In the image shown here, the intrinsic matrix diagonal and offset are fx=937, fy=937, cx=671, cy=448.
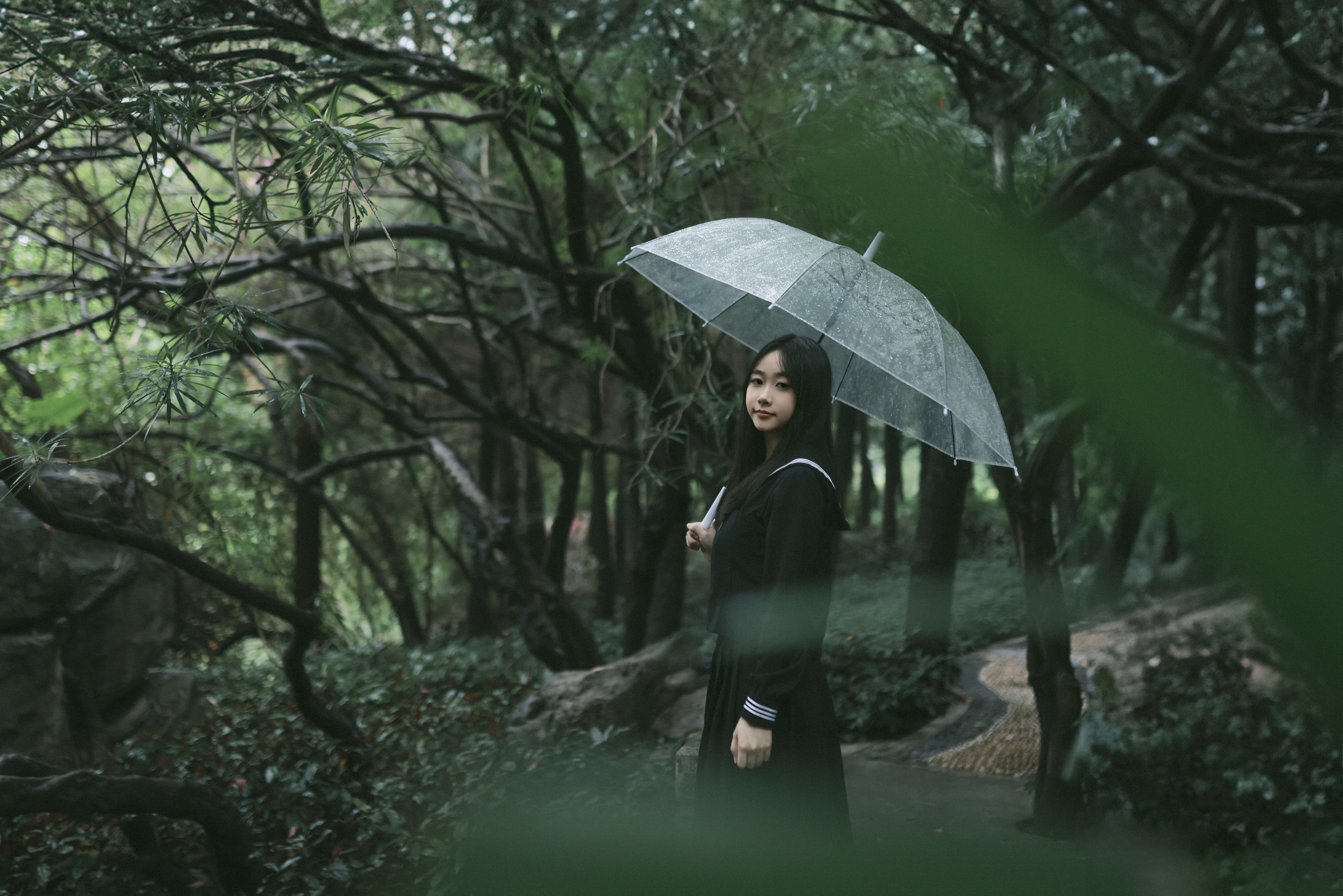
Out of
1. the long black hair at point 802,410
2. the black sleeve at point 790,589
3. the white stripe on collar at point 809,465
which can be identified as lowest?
the black sleeve at point 790,589

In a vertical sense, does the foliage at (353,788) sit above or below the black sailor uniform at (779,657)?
below

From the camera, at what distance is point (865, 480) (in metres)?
17.4

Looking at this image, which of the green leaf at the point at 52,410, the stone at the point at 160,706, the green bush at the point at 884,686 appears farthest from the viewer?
the green bush at the point at 884,686

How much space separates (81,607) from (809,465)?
Result: 5.33 m

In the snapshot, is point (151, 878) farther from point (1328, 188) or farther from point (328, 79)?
point (1328, 188)

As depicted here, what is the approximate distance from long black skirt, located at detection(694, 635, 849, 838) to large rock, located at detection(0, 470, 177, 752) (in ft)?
11.2

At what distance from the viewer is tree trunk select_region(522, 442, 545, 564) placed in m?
9.12

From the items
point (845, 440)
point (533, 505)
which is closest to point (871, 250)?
point (533, 505)

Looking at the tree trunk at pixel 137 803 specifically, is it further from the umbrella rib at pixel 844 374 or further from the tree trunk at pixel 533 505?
the tree trunk at pixel 533 505

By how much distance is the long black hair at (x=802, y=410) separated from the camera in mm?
2480

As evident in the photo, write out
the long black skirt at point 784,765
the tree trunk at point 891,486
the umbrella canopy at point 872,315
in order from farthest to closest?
the tree trunk at point 891,486
the long black skirt at point 784,765
the umbrella canopy at point 872,315

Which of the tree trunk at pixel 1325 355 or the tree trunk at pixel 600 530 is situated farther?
the tree trunk at pixel 600 530

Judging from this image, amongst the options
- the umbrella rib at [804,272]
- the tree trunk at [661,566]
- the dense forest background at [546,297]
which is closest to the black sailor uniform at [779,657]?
the umbrella rib at [804,272]

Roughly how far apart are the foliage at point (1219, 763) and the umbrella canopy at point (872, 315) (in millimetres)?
1987
